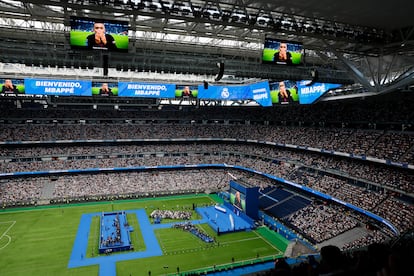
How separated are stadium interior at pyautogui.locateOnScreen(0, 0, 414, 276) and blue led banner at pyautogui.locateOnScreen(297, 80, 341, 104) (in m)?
0.24

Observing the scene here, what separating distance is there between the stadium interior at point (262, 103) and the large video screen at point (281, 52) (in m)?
0.14

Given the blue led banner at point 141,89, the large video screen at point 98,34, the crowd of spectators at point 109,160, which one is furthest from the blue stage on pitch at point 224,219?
the large video screen at point 98,34

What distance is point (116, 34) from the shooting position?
488 inches

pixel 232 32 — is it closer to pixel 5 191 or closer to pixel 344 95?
pixel 344 95

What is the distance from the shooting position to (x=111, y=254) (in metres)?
25.9

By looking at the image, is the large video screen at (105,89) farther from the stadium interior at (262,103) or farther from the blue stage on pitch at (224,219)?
the blue stage on pitch at (224,219)

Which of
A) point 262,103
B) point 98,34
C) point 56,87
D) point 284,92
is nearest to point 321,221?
point 284,92

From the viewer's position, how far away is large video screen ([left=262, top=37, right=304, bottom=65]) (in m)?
14.4

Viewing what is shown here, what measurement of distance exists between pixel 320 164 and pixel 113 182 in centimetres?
2953

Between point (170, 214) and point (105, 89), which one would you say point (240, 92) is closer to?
point (105, 89)

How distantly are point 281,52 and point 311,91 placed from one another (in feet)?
49.0

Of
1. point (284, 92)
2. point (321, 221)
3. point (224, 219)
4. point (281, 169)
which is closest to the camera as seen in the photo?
Answer: point (321, 221)

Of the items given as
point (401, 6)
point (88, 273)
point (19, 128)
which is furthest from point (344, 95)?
point (19, 128)

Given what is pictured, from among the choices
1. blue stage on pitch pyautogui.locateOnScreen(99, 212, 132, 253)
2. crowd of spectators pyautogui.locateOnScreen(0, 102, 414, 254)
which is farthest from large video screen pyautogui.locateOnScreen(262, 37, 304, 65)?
blue stage on pitch pyautogui.locateOnScreen(99, 212, 132, 253)
